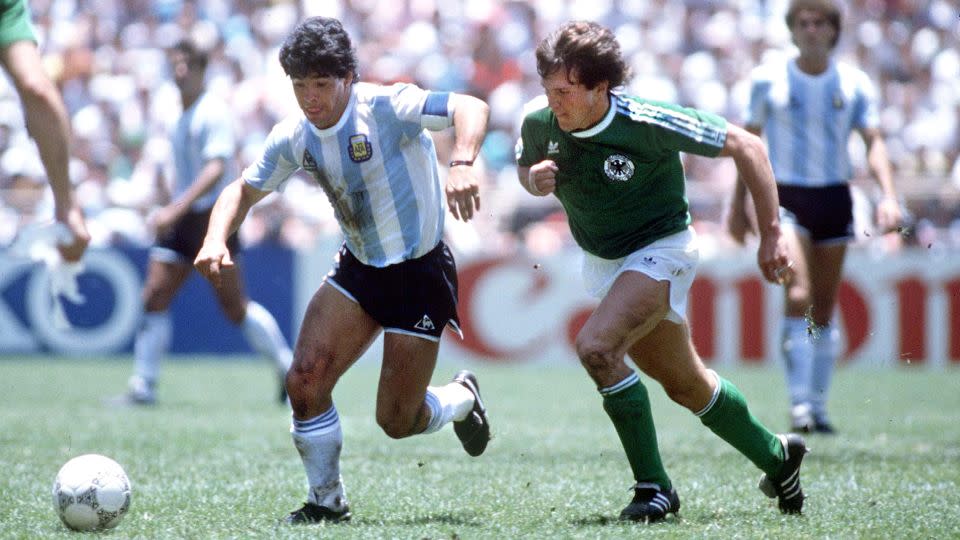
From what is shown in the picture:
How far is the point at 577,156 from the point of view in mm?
5605

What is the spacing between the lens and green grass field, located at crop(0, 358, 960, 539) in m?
5.38

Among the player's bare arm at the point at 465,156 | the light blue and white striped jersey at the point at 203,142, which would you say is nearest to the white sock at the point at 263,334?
the light blue and white striped jersey at the point at 203,142

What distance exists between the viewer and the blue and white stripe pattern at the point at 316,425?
5.59m

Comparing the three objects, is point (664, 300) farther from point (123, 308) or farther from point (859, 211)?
point (123, 308)

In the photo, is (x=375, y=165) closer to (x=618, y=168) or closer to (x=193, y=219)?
(x=618, y=168)

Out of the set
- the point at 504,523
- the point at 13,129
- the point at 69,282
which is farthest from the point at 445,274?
the point at 13,129

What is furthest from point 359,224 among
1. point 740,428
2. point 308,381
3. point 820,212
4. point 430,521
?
point 820,212

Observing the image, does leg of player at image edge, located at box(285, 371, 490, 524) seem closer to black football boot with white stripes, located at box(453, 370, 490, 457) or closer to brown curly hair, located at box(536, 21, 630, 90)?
black football boot with white stripes, located at box(453, 370, 490, 457)

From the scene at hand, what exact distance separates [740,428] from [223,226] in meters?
2.22

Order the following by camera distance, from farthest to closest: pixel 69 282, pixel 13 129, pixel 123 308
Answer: pixel 13 129 → pixel 123 308 → pixel 69 282

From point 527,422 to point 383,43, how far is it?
951 cm

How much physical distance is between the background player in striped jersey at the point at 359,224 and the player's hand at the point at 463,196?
319 millimetres

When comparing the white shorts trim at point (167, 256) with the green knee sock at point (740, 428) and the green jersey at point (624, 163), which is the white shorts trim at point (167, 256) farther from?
the green knee sock at point (740, 428)

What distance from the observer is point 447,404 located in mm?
6402
